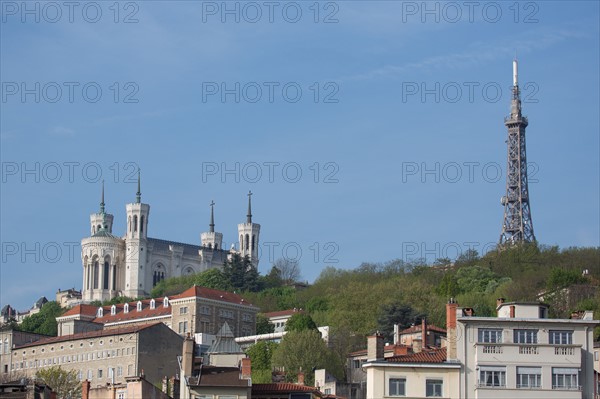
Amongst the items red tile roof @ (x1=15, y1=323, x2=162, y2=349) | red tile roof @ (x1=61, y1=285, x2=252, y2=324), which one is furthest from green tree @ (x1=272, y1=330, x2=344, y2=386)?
red tile roof @ (x1=61, y1=285, x2=252, y2=324)

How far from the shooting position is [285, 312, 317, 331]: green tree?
5344 inches

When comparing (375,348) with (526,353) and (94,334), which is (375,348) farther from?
(94,334)

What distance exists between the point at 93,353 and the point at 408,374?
73.4 m

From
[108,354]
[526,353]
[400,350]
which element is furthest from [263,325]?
[526,353]

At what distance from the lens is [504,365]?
59125 mm

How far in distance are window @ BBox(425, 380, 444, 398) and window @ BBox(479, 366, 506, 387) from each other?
1538mm

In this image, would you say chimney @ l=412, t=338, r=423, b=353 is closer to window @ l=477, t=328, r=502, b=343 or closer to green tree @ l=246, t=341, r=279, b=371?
window @ l=477, t=328, r=502, b=343

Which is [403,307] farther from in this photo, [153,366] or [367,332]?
[153,366]

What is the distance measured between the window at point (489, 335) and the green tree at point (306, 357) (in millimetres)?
45075

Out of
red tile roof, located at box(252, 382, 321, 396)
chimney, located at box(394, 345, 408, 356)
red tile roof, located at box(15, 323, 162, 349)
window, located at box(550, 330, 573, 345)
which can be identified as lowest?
red tile roof, located at box(252, 382, 321, 396)

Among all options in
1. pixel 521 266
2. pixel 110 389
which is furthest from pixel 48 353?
pixel 110 389

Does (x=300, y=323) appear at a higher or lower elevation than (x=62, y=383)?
higher

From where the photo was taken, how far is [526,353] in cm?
5928

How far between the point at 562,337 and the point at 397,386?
20.5ft
